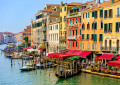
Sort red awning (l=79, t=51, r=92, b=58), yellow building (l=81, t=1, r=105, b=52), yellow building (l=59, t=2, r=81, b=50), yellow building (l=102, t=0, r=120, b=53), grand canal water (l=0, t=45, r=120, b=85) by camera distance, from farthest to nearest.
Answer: yellow building (l=59, t=2, r=81, b=50)
red awning (l=79, t=51, r=92, b=58)
yellow building (l=81, t=1, r=105, b=52)
yellow building (l=102, t=0, r=120, b=53)
grand canal water (l=0, t=45, r=120, b=85)

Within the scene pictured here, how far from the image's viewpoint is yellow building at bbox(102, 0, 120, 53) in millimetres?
42000

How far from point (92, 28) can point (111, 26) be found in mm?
6008

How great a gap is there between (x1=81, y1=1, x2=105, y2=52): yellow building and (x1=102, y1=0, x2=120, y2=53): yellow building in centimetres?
156

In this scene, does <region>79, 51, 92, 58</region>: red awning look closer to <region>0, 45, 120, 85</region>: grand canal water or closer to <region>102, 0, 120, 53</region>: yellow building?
<region>102, 0, 120, 53</region>: yellow building

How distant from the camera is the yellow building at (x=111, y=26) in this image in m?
42.0

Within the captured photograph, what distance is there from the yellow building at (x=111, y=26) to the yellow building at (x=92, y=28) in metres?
1.56

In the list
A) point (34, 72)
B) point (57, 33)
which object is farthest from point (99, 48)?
point (57, 33)

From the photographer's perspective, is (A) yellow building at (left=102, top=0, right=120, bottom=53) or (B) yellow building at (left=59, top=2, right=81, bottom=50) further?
(B) yellow building at (left=59, top=2, right=81, bottom=50)

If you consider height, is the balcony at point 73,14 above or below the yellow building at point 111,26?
above

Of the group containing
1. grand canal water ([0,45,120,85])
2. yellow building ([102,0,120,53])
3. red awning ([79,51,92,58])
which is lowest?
grand canal water ([0,45,120,85])

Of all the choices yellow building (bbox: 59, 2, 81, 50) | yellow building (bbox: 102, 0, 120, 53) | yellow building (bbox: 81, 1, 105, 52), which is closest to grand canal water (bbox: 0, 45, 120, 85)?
yellow building (bbox: 102, 0, 120, 53)

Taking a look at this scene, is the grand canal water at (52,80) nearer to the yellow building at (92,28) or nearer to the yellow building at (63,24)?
the yellow building at (92,28)

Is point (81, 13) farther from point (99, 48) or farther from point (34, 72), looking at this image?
point (34, 72)

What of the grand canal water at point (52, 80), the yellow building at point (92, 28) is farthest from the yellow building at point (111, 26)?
the grand canal water at point (52, 80)
